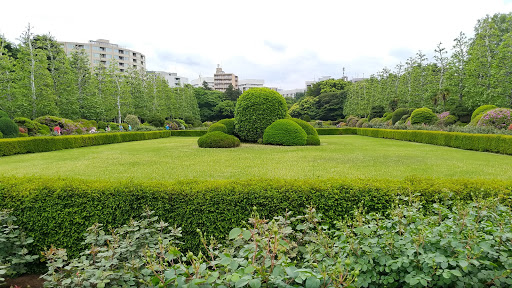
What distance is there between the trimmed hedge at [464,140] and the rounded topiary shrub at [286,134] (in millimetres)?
7011

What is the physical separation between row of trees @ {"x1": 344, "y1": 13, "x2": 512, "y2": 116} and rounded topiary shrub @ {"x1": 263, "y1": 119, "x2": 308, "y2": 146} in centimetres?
1329

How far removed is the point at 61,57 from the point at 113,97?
7.51 meters

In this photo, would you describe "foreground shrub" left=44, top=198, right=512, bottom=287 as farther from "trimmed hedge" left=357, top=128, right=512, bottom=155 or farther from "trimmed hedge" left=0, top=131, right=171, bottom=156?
"trimmed hedge" left=0, top=131, right=171, bottom=156

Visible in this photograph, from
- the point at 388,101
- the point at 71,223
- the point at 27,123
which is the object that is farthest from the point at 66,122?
the point at 388,101

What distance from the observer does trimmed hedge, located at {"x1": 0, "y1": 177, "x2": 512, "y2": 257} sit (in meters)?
3.46

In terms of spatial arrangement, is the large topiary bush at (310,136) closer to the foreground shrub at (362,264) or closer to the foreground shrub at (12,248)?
the foreground shrub at (362,264)

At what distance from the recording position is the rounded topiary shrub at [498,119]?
14.6 m

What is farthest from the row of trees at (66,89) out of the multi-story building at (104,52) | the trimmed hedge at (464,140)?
the multi-story building at (104,52)

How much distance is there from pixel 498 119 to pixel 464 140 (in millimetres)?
4248

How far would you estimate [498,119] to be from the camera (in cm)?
1490

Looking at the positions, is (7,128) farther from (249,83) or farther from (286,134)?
(249,83)

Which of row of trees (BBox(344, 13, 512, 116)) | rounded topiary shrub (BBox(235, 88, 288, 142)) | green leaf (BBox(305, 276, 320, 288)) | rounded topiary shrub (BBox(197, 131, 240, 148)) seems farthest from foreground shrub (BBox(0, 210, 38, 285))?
row of trees (BBox(344, 13, 512, 116))

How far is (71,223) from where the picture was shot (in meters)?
3.56

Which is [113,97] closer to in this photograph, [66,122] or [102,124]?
[102,124]
